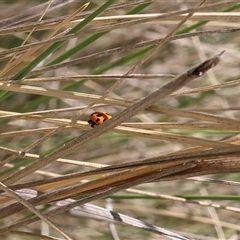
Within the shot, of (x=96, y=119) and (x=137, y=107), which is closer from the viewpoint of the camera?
(x=137, y=107)

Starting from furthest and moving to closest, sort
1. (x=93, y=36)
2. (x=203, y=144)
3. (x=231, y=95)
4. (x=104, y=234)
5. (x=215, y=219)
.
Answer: (x=231, y=95)
(x=104, y=234)
(x=215, y=219)
(x=93, y=36)
(x=203, y=144)

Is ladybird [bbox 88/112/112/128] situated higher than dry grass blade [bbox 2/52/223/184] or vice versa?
ladybird [bbox 88/112/112/128]

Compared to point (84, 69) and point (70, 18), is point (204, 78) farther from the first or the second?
point (70, 18)

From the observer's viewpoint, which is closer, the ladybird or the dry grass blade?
the dry grass blade

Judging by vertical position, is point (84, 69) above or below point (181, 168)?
above

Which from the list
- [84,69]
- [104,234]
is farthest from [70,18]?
[84,69]

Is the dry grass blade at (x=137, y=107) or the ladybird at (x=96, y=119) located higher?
the ladybird at (x=96, y=119)

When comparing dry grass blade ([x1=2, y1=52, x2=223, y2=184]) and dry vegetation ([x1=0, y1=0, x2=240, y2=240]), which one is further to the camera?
dry vegetation ([x1=0, y1=0, x2=240, y2=240])

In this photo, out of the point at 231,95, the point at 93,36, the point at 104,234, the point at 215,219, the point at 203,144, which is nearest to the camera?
the point at 203,144
